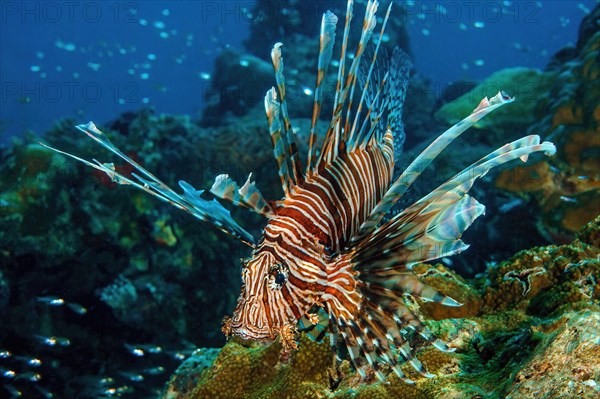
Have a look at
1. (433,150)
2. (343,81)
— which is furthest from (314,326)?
(343,81)

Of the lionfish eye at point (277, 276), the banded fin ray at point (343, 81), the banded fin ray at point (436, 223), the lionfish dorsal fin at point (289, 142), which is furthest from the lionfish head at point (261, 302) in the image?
the banded fin ray at point (343, 81)

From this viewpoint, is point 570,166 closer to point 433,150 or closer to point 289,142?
point 289,142

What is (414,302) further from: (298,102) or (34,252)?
(298,102)

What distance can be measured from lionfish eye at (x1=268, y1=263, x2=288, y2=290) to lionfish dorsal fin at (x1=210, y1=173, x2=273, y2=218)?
283 millimetres

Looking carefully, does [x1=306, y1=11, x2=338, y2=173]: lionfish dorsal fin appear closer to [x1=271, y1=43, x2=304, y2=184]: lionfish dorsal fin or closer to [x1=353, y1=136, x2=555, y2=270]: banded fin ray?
[x1=271, y1=43, x2=304, y2=184]: lionfish dorsal fin

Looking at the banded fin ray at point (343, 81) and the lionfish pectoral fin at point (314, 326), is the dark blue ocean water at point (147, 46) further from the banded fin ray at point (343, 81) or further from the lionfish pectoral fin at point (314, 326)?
the lionfish pectoral fin at point (314, 326)

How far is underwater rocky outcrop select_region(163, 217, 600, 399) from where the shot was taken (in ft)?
4.67

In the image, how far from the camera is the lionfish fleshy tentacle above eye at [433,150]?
1.63 m

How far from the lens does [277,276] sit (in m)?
2.03

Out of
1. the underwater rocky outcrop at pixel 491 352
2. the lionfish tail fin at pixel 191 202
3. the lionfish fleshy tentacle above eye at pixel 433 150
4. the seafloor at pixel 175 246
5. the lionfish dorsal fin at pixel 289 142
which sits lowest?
the underwater rocky outcrop at pixel 491 352

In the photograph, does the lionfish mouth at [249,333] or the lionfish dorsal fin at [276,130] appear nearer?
the lionfish mouth at [249,333]

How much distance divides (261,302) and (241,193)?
515 millimetres

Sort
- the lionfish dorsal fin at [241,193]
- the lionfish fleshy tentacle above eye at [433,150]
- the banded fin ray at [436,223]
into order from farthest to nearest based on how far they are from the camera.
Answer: the lionfish dorsal fin at [241,193] < the banded fin ray at [436,223] < the lionfish fleshy tentacle above eye at [433,150]

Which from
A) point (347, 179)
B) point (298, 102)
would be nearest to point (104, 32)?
point (298, 102)
